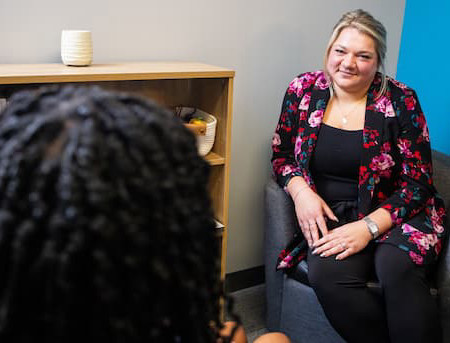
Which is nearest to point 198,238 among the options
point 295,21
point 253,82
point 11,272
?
point 11,272

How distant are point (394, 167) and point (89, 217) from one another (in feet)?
4.65

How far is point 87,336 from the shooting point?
55cm

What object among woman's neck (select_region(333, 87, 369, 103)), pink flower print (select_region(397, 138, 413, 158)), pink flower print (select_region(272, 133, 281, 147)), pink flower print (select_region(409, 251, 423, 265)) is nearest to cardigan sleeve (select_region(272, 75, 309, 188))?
pink flower print (select_region(272, 133, 281, 147))

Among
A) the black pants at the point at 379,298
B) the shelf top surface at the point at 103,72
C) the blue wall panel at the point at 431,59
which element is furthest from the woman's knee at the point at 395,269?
the blue wall panel at the point at 431,59

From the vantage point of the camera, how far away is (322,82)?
181cm

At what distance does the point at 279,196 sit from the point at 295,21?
0.77 metres

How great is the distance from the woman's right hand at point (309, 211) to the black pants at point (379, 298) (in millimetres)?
107

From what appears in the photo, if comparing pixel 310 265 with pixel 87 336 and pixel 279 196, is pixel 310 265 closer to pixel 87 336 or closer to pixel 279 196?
pixel 279 196

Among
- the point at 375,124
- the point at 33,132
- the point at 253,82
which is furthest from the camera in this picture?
the point at 253,82

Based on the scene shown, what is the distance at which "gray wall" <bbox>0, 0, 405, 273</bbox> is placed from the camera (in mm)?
1553

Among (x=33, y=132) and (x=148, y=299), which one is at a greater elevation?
(x=33, y=132)

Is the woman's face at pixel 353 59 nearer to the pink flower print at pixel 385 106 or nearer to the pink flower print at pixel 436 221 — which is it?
the pink flower print at pixel 385 106

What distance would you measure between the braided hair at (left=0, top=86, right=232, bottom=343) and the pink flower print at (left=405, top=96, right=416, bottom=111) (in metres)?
1.32

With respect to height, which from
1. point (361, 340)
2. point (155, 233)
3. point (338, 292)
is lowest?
point (361, 340)
